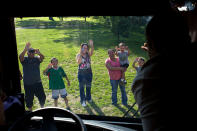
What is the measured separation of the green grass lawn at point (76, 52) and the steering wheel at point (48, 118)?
50.1 inches

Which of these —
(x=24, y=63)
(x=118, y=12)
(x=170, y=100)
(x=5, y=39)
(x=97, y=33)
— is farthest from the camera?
(x=24, y=63)

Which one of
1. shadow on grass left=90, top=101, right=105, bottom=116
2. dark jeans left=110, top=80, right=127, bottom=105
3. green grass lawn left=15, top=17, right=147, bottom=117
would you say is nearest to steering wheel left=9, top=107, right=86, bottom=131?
green grass lawn left=15, top=17, right=147, bottom=117

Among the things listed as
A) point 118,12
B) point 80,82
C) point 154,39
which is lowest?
point 80,82

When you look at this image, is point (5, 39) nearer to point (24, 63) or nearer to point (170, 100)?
point (24, 63)

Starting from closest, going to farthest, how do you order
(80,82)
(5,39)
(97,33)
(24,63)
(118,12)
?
(118,12) < (5,39) < (97,33) < (24,63) < (80,82)

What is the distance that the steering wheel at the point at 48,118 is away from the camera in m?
1.24

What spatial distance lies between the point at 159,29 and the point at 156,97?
0.69 feet

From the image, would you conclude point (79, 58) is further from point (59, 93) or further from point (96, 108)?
point (96, 108)

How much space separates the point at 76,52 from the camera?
3.49 m

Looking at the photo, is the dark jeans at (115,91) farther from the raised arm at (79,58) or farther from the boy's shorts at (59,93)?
the boy's shorts at (59,93)

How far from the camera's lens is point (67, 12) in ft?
5.86

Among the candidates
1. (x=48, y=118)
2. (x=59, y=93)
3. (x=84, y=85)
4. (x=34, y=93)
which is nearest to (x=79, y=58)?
(x=84, y=85)

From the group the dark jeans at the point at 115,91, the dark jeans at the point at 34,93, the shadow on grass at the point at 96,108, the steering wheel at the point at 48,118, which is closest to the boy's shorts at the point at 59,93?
the dark jeans at the point at 34,93

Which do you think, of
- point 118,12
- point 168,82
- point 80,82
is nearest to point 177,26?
point 168,82
